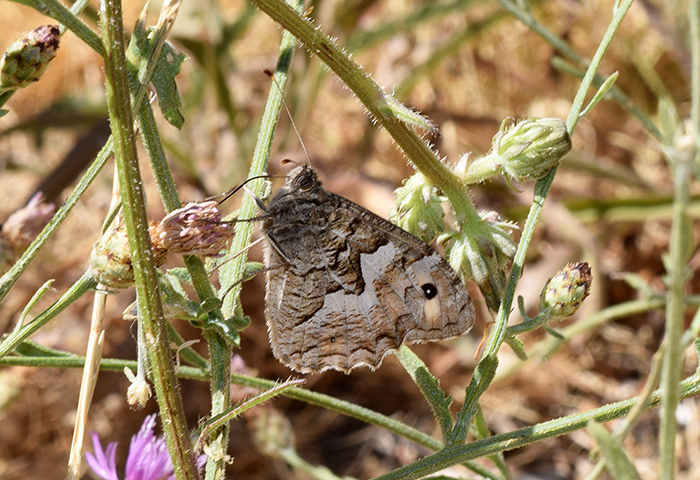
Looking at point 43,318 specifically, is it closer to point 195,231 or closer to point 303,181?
point 195,231

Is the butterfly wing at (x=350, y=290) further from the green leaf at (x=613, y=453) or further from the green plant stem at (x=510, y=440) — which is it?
the green leaf at (x=613, y=453)

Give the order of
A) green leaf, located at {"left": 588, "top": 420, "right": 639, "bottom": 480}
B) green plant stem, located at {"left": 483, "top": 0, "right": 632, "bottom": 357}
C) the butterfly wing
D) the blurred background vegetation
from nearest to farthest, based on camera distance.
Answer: green leaf, located at {"left": 588, "top": 420, "right": 639, "bottom": 480} → green plant stem, located at {"left": 483, "top": 0, "right": 632, "bottom": 357} → the butterfly wing → the blurred background vegetation

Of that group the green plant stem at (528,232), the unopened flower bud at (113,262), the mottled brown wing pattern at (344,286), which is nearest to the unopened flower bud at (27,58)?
the unopened flower bud at (113,262)

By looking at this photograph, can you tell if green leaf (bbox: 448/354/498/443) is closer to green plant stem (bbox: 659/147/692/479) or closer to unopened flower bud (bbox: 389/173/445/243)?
unopened flower bud (bbox: 389/173/445/243)

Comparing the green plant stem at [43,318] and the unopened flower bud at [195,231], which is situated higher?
the unopened flower bud at [195,231]

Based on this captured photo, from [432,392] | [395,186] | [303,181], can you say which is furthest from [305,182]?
[395,186]

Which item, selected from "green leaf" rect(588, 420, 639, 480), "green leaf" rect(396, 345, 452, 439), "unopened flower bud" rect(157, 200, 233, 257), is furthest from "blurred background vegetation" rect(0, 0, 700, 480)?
"green leaf" rect(588, 420, 639, 480)
